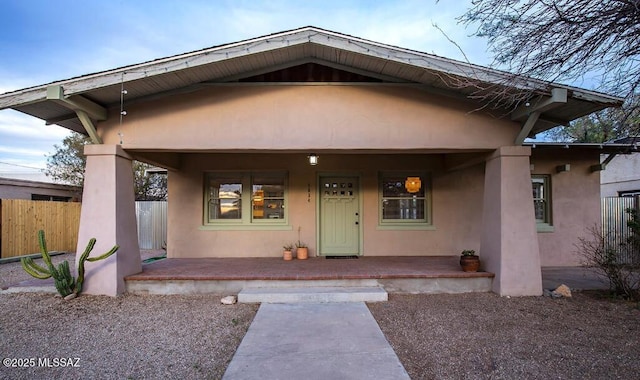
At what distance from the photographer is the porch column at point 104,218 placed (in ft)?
19.0

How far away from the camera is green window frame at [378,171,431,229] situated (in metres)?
8.71

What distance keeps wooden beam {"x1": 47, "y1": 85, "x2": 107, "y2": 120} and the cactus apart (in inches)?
77.8

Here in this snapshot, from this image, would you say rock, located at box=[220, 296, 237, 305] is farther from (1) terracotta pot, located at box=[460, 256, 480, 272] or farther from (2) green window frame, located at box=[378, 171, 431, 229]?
(2) green window frame, located at box=[378, 171, 431, 229]

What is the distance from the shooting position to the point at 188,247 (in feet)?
28.1

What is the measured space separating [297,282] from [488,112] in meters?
4.31

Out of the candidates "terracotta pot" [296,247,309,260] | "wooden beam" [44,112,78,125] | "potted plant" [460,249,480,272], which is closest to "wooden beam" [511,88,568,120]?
"potted plant" [460,249,480,272]

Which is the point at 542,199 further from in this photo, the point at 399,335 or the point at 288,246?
the point at 399,335

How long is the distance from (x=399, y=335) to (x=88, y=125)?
5518 millimetres

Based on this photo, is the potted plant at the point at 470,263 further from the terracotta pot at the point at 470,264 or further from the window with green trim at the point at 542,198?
the window with green trim at the point at 542,198

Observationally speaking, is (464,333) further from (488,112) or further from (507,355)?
(488,112)

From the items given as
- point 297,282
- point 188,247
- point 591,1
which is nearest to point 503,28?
point 591,1

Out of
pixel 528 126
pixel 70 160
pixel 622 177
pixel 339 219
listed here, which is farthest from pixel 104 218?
pixel 622 177

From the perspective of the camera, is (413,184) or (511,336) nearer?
(511,336)

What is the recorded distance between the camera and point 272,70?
6145 mm
